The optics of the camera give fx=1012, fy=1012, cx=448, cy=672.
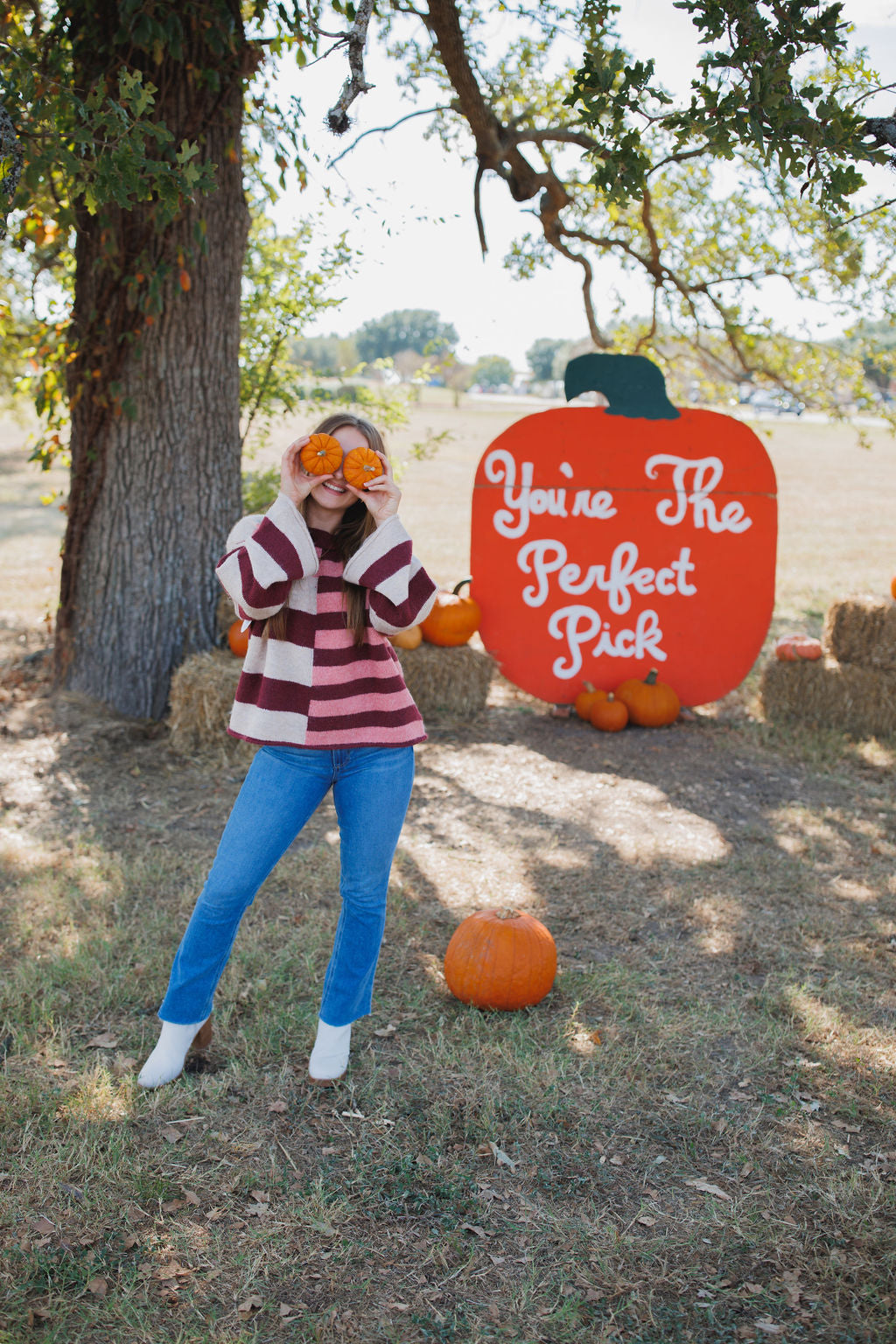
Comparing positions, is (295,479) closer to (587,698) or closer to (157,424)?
(157,424)

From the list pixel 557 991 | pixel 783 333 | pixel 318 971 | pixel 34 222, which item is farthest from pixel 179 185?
pixel 783 333

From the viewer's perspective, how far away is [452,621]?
256 inches

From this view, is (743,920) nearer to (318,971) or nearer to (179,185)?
(318,971)

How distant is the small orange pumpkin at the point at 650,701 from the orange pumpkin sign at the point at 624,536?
0.17 m

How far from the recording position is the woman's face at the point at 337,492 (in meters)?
2.67

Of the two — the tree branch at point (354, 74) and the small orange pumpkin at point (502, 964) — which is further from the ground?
the tree branch at point (354, 74)

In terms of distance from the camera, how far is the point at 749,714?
704 centimetres

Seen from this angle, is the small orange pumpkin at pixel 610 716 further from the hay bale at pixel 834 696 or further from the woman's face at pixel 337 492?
the woman's face at pixel 337 492

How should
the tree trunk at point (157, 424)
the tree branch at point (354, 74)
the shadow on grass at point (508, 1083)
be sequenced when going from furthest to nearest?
1. the tree trunk at point (157, 424)
2. the tree branch at point (354, 74)
3. the shadow on grass at point (508, 1083)

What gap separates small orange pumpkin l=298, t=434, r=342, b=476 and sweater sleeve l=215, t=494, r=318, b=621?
113 mm

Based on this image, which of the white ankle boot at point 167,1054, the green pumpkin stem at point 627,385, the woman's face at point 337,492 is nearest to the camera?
the woman's face at point 337,492

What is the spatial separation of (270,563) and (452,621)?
3969 mm

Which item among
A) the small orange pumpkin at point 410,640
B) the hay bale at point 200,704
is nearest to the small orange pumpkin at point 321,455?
the hay bale at point 200,704

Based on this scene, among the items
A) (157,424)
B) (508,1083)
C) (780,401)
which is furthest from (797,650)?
(508,1083)
